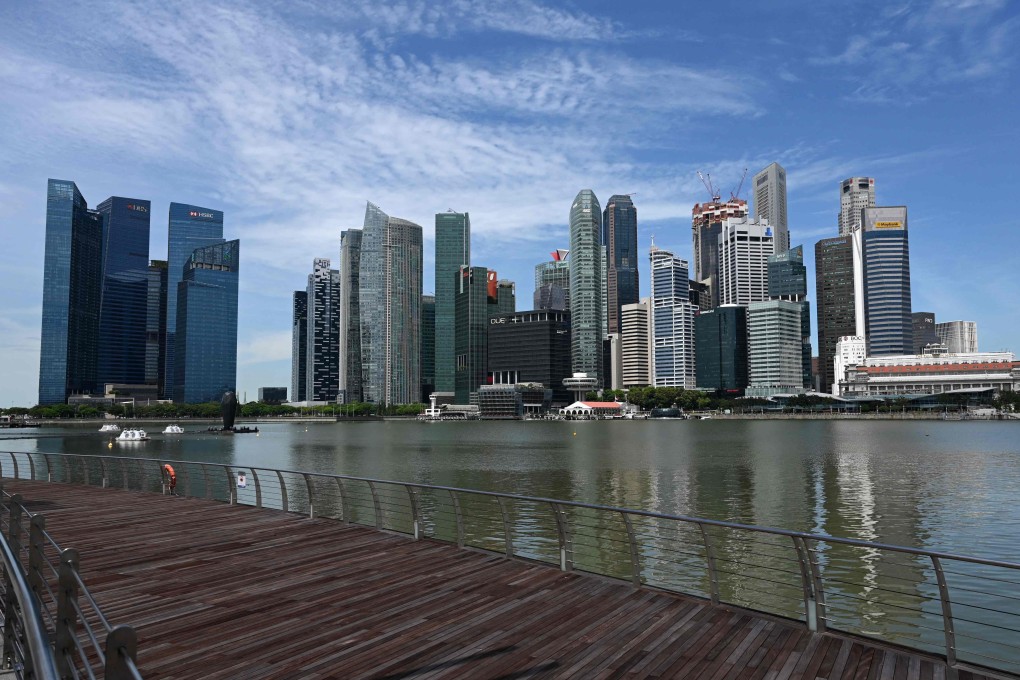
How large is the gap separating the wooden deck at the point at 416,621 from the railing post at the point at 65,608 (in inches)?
138

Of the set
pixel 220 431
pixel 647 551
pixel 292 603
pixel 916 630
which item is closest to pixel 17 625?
pixel 292 603

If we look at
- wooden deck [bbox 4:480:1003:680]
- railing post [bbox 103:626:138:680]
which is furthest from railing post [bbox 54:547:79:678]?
wooden deck [bbox 4:480:1003:680]

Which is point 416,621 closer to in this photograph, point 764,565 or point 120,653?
point 120,653

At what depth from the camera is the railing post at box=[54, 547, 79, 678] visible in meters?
5.19

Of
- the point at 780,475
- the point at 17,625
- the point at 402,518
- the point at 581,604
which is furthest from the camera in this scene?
the point at 780,475

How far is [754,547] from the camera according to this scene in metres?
29.2

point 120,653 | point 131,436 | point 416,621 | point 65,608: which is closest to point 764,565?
point 416,621

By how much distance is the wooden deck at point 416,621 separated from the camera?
343 inches

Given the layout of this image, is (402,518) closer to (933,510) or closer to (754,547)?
(754,547)

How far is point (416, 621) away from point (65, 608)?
5989mm

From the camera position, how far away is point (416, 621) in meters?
10.6

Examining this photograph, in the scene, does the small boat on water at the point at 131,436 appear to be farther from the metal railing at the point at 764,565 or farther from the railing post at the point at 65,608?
the railing post at the point at 65,608

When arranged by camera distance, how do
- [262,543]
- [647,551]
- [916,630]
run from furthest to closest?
1. [647,551]
2. [916,630]
3. [262,543]

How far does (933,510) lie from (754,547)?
17599 mm
